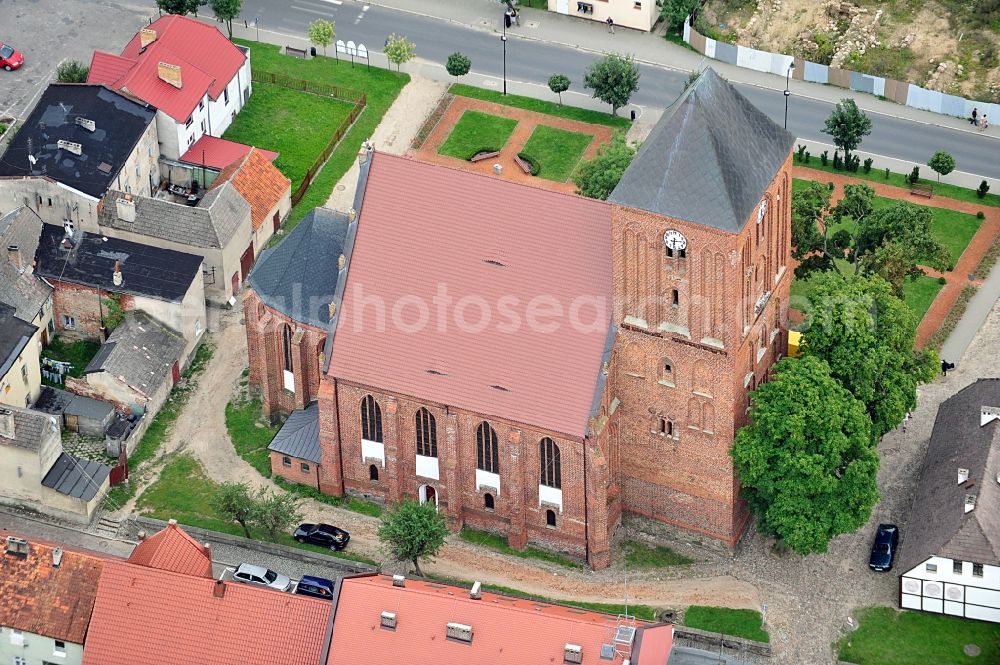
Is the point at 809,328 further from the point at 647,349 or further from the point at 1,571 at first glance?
the point at 1,571

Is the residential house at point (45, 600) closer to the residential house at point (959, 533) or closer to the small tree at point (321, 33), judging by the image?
the residential house at point (959, 533)

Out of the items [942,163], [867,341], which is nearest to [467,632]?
[867,341]

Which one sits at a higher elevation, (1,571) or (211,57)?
(211,57)

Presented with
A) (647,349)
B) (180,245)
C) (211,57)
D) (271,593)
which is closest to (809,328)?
(647,349)

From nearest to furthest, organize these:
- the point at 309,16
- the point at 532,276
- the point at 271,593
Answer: the point at 271,593, the point at 532,276, the point at 309,16

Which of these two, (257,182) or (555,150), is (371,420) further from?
(555,150)

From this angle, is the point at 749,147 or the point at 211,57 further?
the point at 211,57

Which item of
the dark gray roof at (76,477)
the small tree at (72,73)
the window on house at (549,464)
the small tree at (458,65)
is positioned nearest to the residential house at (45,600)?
the dark gray roof at (76,477)
